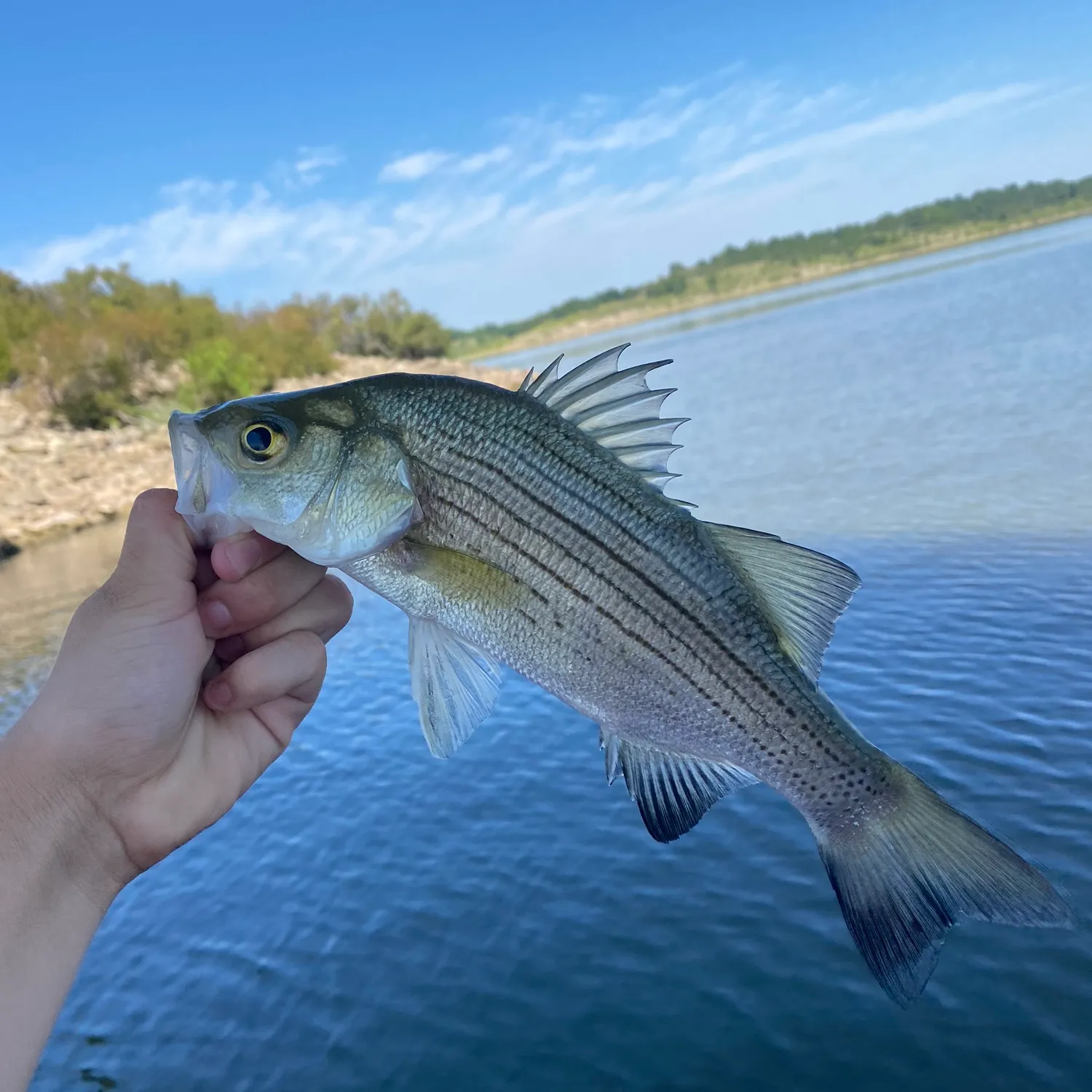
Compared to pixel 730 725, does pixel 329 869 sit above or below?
below

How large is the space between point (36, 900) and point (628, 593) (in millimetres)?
1793

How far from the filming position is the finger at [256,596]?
296 centimetres

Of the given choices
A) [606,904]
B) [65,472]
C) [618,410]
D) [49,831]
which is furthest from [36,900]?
[65,472]

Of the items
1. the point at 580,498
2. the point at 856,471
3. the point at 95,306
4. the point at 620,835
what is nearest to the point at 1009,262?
the point at 856,471

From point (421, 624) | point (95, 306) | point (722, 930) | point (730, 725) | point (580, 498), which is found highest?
point (95, 306)

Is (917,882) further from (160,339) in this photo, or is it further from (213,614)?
(160,339)

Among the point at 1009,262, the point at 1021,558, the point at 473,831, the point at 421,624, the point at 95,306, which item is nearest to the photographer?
the point at 421,624

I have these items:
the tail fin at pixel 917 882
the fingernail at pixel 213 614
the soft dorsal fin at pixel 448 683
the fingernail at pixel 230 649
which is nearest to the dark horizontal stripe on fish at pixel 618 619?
the soft dorsal fin at pixel 448 683

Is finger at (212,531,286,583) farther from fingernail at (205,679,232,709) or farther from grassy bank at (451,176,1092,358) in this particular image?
grassy bank at (451,176,1092,358)

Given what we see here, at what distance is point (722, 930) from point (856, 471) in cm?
1470

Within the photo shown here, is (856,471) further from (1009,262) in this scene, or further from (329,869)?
(1009,262)

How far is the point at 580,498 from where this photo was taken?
98.3 inches

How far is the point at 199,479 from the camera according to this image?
2.69 metres

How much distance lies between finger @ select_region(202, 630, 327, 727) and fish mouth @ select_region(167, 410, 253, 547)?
20.5 inches
